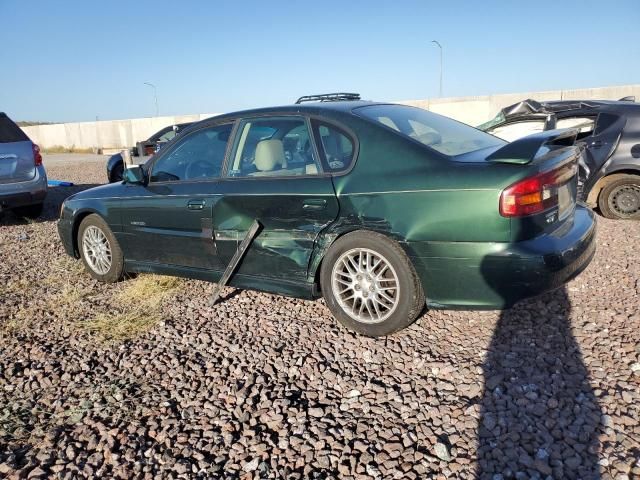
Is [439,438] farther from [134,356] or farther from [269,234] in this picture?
[134,356]

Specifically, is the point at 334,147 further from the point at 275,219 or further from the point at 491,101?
the point at 491,101

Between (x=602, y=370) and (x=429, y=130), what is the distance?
6.07 feet

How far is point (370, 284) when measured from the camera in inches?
126

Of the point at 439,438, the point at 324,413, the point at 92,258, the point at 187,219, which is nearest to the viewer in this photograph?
the point at 439,438

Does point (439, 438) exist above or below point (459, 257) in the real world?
below

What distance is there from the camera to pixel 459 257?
9.30ft

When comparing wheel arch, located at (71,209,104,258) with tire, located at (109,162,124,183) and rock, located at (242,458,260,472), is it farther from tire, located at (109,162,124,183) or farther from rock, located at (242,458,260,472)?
tire, located at (109,162,124,183)

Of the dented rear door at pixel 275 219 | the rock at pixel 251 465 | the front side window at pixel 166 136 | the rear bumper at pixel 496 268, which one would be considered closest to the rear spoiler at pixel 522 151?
the rear bumper at pixel 496 268

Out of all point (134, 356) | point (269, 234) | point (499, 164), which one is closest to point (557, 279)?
point (499, 164)

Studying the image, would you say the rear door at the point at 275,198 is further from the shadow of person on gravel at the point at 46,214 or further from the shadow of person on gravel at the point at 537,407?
the shadow of person on gravel at the point at 46,214

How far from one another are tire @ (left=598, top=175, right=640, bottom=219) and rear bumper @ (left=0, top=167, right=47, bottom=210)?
7994 mm

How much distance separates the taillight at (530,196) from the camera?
8.79 feet

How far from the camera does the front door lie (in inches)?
152

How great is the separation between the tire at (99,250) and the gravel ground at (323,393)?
0.63 meters
